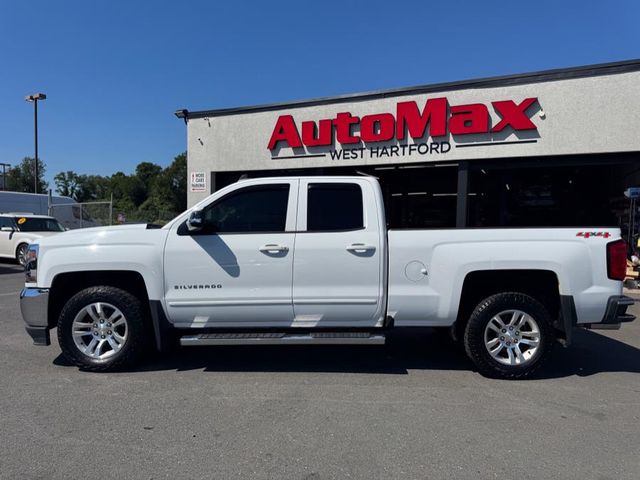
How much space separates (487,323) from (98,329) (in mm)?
3981

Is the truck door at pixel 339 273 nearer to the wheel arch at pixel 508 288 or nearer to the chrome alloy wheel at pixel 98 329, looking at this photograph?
the wheel arch at pixel 508 288

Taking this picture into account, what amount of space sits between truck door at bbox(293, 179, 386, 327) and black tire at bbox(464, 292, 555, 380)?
963 millimetres

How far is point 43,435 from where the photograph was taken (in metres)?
3.40

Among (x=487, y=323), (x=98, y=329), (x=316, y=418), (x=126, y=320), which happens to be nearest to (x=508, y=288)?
(x=487, y=323)

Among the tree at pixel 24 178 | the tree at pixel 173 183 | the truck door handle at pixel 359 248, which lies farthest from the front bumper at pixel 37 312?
the tree at pixel 173 183

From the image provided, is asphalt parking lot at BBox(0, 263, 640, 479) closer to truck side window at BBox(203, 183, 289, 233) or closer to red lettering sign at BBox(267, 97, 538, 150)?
truck side window at BBox(203, 183, 289, 233)

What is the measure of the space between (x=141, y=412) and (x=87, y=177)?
10160 centimetres

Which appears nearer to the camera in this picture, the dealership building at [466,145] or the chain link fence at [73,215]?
the dealership building at [466,145]

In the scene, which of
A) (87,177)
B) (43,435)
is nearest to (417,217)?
(43,435)

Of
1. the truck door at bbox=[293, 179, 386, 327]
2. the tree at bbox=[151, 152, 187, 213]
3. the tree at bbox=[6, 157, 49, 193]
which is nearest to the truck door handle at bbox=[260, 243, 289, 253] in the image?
the truck door at bbox=[293, 179, 386, 327]

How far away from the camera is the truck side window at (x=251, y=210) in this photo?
4805mm

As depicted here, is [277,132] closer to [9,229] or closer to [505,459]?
[9,229]

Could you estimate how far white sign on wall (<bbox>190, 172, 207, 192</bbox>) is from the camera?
46.5 ft

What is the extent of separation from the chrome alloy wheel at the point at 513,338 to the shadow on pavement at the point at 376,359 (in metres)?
0.35
